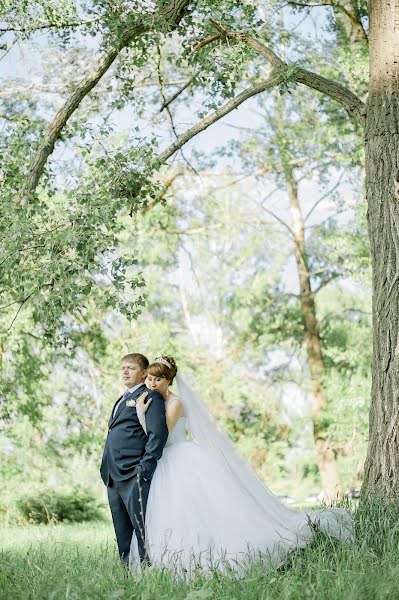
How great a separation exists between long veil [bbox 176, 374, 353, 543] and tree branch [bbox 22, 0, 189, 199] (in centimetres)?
283

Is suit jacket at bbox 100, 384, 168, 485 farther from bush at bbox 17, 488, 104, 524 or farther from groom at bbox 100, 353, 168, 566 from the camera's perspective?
bush at bbox 17, 488, 104, 524

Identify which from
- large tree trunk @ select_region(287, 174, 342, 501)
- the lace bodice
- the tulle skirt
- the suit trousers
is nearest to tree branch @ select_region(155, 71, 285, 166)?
the lace bodice

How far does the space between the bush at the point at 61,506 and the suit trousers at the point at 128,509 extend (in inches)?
416

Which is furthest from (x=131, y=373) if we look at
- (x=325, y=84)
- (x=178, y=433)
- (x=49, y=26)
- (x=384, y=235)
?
(x=49, y=26)

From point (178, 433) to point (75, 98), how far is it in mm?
3684

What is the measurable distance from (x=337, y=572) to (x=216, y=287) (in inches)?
811

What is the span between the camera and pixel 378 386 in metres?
7.02

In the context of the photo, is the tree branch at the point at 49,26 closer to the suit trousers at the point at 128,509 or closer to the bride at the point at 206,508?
the bride at the point at 206,508

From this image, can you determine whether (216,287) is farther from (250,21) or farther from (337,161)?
(250,21)

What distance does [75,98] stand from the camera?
8062mm

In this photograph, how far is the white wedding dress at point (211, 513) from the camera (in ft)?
17.7

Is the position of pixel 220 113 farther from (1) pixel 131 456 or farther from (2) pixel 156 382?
(1) pixel 131 456

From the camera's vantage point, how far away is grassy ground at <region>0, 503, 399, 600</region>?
4.27 meters

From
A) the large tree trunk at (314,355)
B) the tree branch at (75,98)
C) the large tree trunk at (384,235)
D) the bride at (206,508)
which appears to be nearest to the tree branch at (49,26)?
the tree branch at (75,98)
